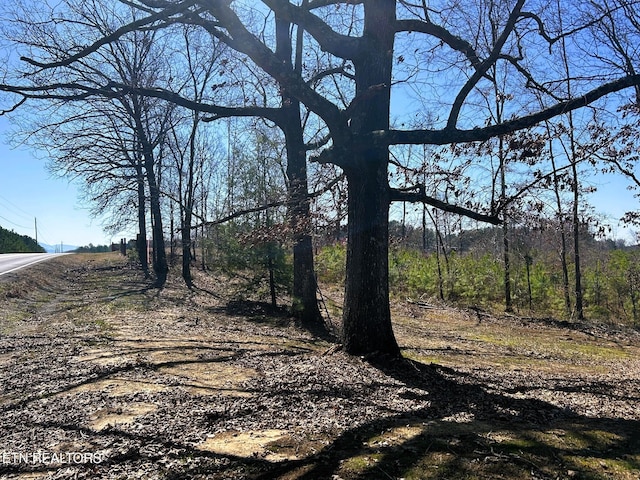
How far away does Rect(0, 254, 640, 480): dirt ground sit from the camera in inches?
121

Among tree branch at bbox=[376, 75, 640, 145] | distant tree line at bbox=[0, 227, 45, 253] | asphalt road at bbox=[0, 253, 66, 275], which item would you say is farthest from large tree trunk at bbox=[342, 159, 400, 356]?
distant tree line at bbox=[0, 227, 45, 253]

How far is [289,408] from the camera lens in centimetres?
417

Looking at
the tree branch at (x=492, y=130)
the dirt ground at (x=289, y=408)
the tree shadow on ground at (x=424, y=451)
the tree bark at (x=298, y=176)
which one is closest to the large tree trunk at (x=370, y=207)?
the tree branch at (x=492, y=130)

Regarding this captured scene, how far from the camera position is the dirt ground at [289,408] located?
3.07 metres

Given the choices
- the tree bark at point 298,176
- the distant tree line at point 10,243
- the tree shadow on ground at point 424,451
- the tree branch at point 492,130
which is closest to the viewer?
the tree shadow on ground at point 424,451

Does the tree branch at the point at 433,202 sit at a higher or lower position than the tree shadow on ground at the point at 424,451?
higher

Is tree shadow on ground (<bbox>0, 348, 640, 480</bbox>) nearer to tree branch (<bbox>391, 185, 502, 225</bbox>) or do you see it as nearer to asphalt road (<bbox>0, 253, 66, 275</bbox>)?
tree branch (<bbox>391, 185, 502, 225</bbox>)

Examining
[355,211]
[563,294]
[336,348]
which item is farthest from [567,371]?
[563,294]

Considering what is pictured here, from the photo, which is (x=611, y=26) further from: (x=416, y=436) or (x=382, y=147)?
(x=416, y=436)

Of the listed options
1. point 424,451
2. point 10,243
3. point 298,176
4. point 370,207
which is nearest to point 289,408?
point 424,451

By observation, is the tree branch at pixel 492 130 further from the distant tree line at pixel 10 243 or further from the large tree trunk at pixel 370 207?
the distant tree line at pixel 10 243

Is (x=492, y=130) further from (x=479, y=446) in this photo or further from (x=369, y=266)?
(x=479, y=446)

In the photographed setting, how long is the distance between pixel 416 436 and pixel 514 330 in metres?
10.2

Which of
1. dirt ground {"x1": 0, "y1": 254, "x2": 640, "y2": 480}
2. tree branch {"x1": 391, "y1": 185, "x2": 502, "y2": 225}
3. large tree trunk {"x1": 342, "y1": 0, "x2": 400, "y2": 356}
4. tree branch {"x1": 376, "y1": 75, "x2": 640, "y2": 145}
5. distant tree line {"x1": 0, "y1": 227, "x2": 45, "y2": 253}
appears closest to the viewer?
dirt ground {"x1": 0, "y1": 254, "x2": 640, "y2": 480}
